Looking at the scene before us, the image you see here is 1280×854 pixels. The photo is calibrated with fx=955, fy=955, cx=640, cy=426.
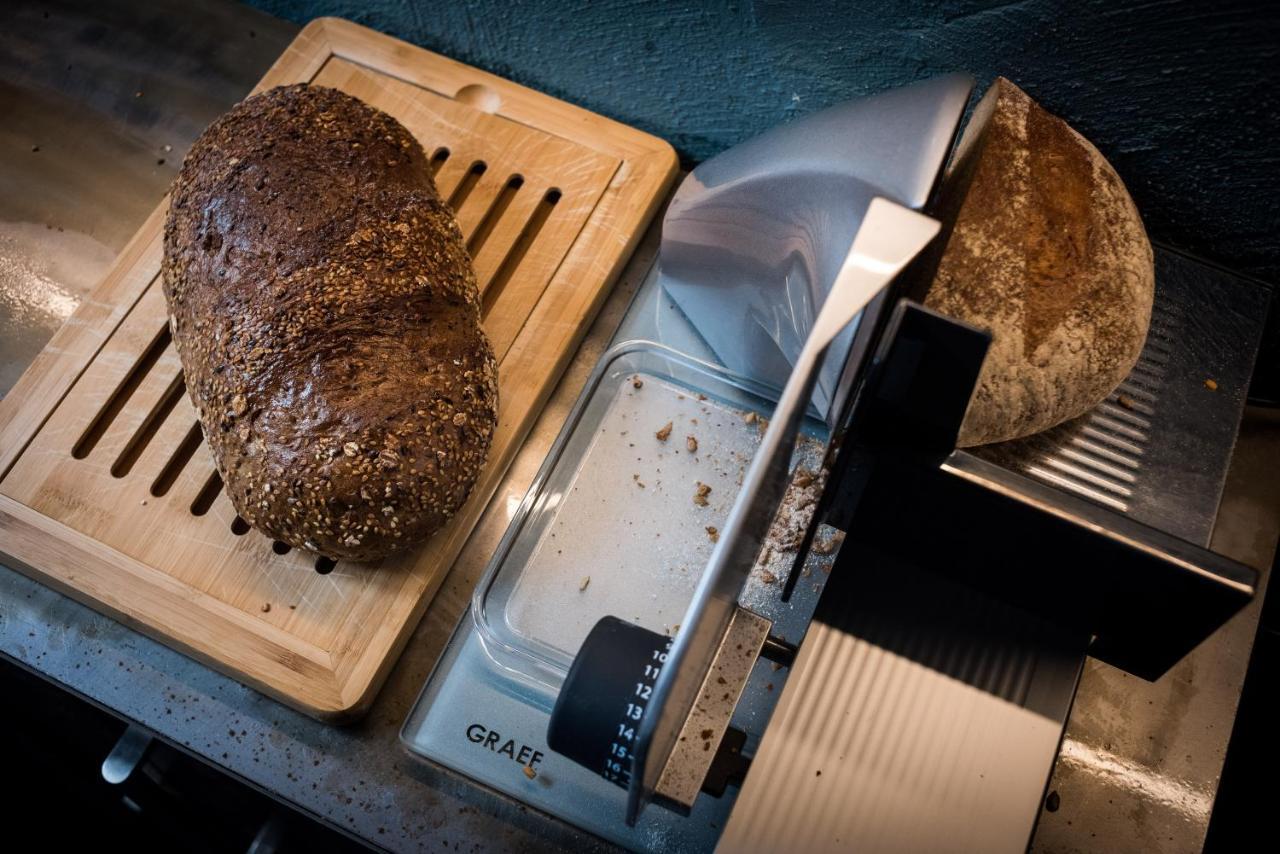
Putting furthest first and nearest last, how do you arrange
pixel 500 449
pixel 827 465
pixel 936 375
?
pixel 500 449 → pixel 827 465 → pixel 936 375

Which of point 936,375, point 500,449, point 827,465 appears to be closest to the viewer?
point 936,375

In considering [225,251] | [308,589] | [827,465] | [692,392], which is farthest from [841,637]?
[225,251]

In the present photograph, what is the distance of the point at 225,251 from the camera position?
3.20ft

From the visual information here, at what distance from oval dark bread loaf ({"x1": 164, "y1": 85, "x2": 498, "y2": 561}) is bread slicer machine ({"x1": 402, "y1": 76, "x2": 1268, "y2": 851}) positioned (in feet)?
0.47

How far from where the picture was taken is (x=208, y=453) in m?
1.06

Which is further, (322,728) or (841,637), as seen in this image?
(322,728)

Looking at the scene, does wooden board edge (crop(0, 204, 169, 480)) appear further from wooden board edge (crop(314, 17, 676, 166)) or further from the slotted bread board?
wooden board edge (crop(314, 17, 676, 166))

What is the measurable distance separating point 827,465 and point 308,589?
0.56 meters

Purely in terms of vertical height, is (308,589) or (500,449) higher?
(500,449)

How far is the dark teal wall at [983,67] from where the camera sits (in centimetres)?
83

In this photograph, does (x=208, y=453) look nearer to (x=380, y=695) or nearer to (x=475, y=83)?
(x=380, y=695)

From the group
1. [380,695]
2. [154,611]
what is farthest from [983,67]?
[154,611]

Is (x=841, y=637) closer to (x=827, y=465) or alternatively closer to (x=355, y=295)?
(x=827, y=465)

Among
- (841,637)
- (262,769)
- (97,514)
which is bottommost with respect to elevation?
(262,769)
